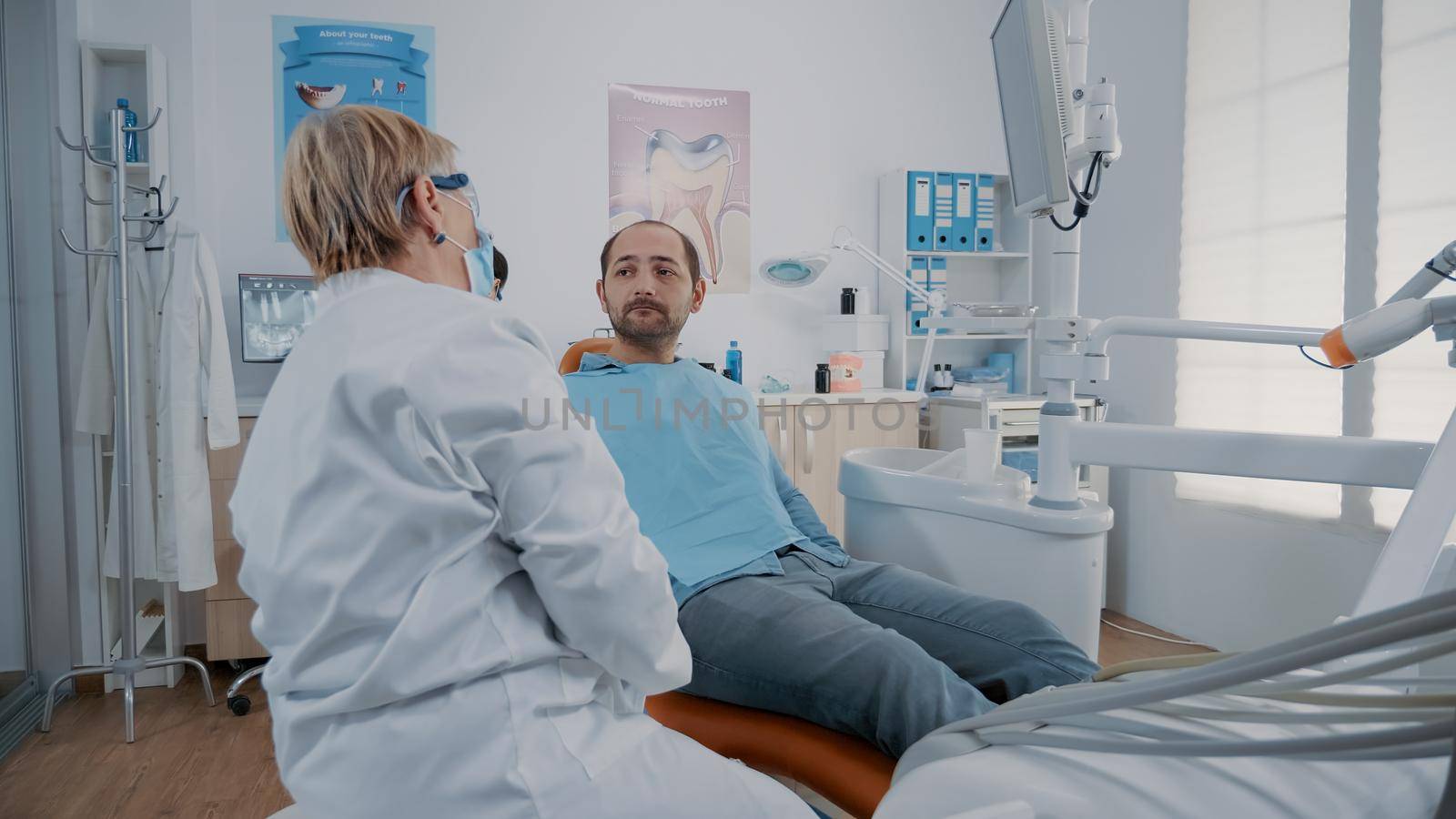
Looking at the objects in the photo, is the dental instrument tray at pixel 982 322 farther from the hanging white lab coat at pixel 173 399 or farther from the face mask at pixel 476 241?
the hanging white lab coat at pixel 173 399

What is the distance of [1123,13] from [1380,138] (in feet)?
4.02

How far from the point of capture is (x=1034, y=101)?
4.90 ft

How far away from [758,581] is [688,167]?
7.86 ft

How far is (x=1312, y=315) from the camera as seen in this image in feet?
8.57

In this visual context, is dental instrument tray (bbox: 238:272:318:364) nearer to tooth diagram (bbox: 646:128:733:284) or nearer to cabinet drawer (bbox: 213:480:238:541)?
cabinet drawer (bbox: 213:480:238:541)

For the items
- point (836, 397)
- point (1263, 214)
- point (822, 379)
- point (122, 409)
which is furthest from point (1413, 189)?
point (122, 409)

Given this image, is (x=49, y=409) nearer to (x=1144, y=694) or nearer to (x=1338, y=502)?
(x=1144, y=694)

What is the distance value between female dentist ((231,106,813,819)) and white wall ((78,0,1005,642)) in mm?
2534

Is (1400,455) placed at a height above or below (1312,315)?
below

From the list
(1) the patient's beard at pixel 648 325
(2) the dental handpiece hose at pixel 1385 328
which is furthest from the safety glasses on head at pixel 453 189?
(2) the dental handpiece hose at pixel 1385 328

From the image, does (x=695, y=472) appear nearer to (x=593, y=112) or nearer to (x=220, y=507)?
(x=220, y=507)

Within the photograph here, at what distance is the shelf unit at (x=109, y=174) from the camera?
8.78 feet

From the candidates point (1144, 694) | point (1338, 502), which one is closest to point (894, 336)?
point (1338, 502)

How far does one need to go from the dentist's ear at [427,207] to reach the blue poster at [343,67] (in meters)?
2.32
